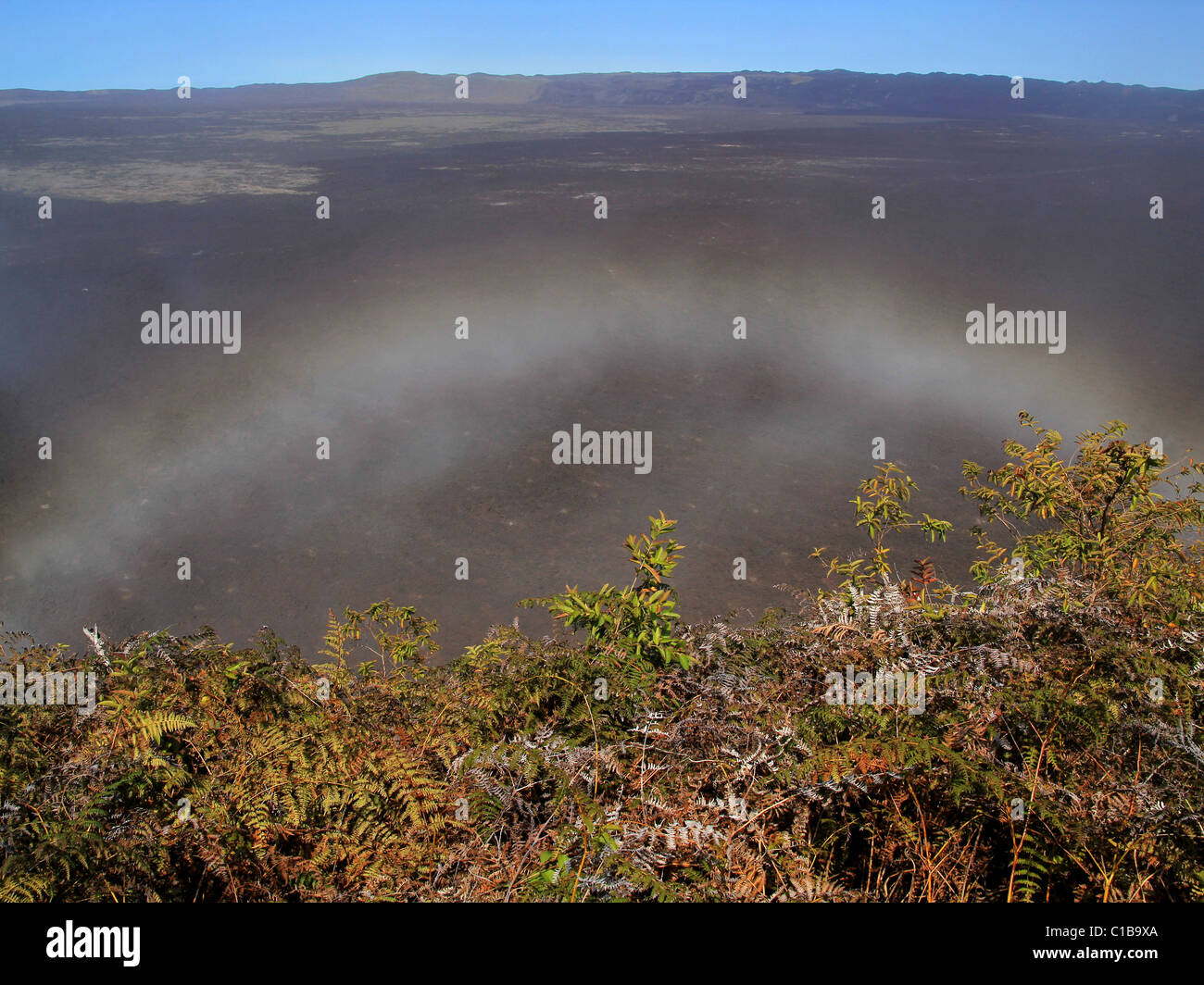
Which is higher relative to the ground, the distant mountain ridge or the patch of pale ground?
the distant mountain ridge

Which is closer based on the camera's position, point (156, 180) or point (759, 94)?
point (156, 180)

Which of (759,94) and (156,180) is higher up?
(759,94)

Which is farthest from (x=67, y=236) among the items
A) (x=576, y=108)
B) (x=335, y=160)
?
(x=576, y=108)

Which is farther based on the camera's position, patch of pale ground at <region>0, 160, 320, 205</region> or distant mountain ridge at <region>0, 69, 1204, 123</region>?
distant mountain ridge at <region>0, 69, 1204, 123</region>

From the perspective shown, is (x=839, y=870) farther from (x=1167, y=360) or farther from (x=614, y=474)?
(x=1167, y=360)
